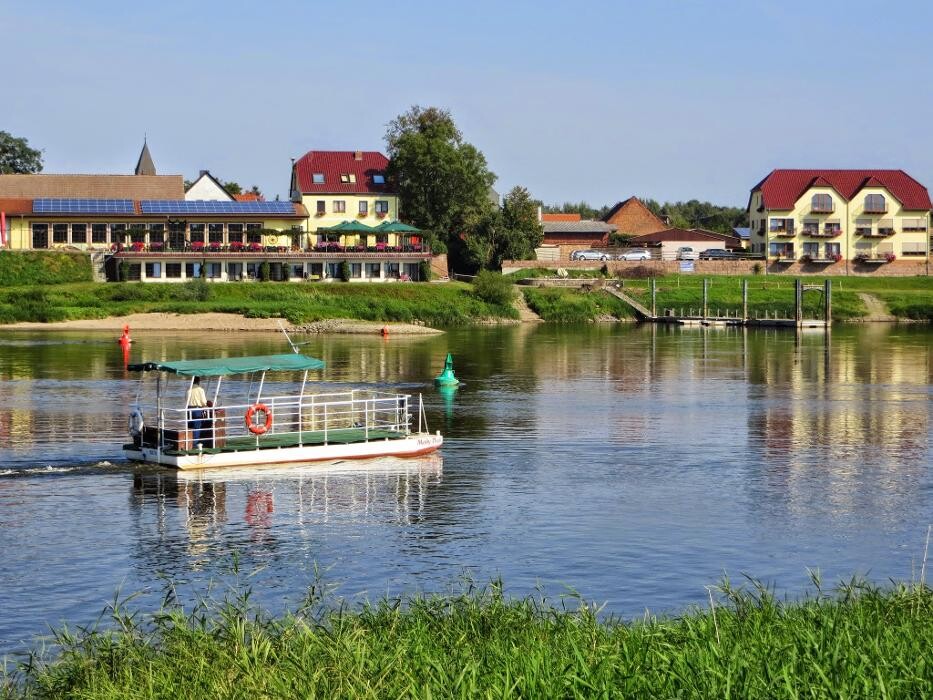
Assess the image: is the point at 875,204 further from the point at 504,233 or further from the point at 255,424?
the point at 255,424

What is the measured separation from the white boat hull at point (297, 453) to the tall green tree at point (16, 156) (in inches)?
5471

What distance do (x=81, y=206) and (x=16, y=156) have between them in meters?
53.1

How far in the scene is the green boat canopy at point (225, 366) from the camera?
3662 centimetres

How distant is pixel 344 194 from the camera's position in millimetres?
133250

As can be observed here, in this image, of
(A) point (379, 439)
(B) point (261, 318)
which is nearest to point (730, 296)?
(B) point (261, 318)

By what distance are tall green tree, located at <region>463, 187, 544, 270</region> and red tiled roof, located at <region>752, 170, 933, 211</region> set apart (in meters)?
30.1

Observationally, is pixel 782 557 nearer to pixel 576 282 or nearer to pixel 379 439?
pixel 379 439

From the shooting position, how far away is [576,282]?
12669cm

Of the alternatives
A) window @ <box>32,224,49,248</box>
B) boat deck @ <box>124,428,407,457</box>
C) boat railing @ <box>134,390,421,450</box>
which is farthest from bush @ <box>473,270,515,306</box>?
boat deck @ <box>124,428,407,457</box>

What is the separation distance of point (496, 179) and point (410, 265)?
724 inches

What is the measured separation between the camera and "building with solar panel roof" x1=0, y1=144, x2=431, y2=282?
116 metres

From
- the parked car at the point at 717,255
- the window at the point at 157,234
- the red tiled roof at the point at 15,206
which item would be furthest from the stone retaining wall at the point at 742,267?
the red tiled roof at the point at 15,206

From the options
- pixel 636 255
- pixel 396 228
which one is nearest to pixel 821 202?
pixel 636 255

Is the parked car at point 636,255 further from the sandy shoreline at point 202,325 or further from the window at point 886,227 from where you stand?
the sandy shoreline at point 202,325
